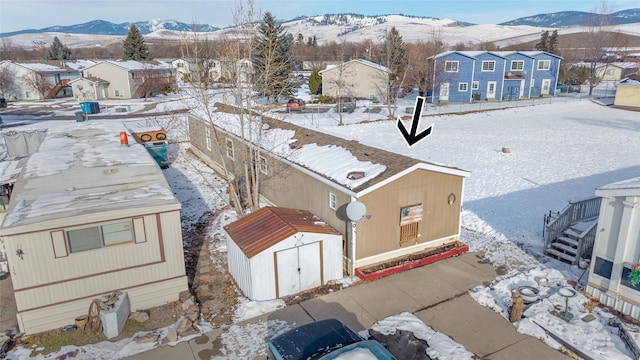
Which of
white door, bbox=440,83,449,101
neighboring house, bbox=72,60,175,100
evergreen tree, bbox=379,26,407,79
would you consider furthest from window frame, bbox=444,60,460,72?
neighboring house, bbox=72,60,175,100

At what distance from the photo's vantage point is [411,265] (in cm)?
1284

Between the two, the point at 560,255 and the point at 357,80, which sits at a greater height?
the point at 357,80

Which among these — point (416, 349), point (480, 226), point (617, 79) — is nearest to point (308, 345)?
point (416, 349)

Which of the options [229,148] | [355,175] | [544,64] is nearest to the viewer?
[355,175]

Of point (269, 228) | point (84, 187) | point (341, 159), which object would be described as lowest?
point (269, 228)

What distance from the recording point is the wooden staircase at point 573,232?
42.3 feet

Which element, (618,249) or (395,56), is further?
(395,56)

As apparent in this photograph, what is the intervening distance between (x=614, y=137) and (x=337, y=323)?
1264 inches

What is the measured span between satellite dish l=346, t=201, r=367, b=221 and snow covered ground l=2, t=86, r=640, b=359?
2.82 metres

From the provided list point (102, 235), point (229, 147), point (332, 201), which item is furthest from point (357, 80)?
point (102, 235)

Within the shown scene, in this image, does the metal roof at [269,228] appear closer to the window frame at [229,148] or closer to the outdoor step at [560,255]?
the outdoor step at [560,255]

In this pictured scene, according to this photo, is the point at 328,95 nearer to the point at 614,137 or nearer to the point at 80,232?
the point at 614,137

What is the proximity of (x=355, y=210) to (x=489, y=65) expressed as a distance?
47.2 m

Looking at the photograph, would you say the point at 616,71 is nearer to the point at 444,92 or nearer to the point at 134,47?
the point at 444,92
